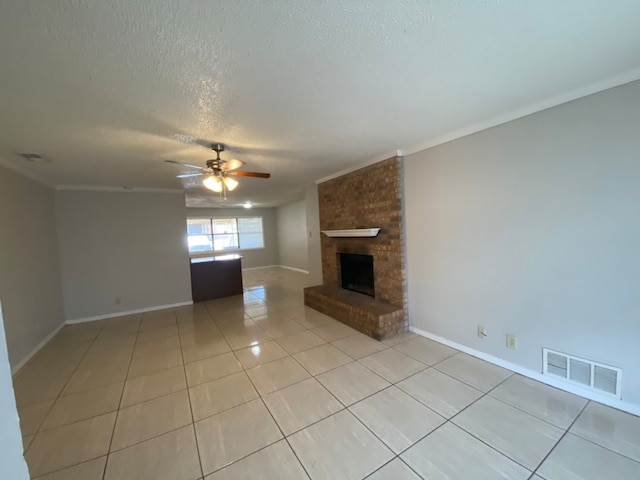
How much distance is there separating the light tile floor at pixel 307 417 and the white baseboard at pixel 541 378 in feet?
0.21

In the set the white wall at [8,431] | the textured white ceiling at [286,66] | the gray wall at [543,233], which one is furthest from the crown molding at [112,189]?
the white wall at [8,431]

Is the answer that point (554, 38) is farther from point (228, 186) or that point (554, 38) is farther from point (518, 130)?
point (228, 186)

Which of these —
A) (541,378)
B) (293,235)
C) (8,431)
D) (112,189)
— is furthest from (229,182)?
(293,235)

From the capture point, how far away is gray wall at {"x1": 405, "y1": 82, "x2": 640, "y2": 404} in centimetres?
184

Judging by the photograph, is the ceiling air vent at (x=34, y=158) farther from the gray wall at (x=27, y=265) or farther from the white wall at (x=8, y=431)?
the white wall at (x=8, y=431)

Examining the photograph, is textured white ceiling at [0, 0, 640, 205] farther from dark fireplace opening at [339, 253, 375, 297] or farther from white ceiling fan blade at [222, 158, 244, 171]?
dark fireplace opening at [339, 253, 375, 297]

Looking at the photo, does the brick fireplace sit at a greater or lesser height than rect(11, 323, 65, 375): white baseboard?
greater

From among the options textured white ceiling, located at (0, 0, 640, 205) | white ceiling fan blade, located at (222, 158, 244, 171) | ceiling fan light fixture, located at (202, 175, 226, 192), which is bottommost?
ceiling fan light fixture, located at (202, 175, 226, 192)

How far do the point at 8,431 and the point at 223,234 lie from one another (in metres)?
9.03

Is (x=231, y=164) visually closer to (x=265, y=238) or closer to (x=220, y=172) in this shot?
(x=220, y=172)

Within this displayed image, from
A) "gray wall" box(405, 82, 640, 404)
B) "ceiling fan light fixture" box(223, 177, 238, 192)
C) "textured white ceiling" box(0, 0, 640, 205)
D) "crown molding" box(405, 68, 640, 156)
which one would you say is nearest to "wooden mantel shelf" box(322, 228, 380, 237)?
"gray wall" box(405, 82, 640, 404)

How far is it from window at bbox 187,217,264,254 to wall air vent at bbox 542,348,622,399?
8.55 metres

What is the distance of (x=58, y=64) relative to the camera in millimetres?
1396

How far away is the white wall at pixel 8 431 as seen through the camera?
1.74ft
